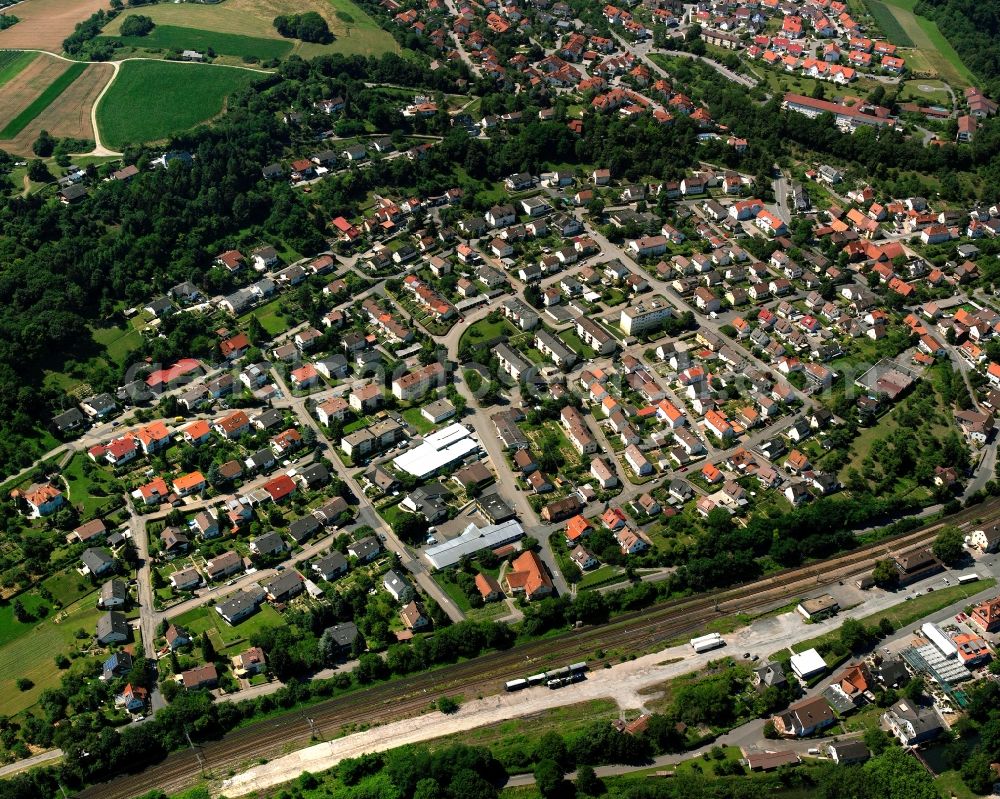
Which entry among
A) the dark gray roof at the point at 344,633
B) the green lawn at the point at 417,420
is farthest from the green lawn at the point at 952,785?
the green lawn at the point at 417,420

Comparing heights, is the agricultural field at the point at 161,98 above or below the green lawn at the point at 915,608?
above

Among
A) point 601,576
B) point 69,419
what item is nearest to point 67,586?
point 69,419

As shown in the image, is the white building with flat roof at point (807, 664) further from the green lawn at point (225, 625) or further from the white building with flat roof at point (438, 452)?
the green lawn at point (225, 625)

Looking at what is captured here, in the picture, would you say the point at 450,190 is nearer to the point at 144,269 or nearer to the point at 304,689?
the point at 144,269

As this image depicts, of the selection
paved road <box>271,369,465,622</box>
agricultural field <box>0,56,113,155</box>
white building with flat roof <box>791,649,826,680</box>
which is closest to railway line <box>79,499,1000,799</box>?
white building with flat roof <box>791,649,826,680</box>

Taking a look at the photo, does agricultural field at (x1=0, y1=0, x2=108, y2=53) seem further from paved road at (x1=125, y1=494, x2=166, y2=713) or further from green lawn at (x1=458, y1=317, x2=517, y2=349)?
paved road at (x1=125, y1=494, x2=166, y2=713)

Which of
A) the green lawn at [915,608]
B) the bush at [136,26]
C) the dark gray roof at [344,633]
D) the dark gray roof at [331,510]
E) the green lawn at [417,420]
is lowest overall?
the green lawn at [915,608]

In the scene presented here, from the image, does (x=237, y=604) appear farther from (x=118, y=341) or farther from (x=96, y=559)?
(x=118, y=341)

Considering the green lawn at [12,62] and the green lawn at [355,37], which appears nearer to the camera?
the green lawn at [12,62]
